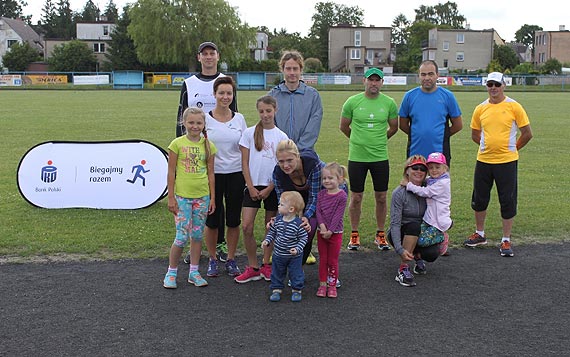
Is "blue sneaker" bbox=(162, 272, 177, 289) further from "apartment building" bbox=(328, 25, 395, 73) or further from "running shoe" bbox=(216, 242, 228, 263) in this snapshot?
"apartment building" bbox=(328, 25, 395, 73)

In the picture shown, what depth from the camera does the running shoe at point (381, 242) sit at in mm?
6633

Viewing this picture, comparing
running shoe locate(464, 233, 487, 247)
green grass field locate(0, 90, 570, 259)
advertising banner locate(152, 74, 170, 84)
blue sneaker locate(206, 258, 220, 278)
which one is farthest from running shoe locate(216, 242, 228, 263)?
advertising banner locate(152, 74, 170, 84)

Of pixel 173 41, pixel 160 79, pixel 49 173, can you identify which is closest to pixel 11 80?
pixel 160 79

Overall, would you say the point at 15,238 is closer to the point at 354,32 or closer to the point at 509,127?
the point at 509,127

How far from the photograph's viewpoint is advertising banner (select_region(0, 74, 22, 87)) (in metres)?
52.4

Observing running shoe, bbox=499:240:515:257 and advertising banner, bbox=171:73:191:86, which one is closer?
running shoe, bbox=499:240:515:257

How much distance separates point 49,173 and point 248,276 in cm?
413

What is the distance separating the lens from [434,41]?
88188mm

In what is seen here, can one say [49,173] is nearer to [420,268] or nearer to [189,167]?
[189,167]

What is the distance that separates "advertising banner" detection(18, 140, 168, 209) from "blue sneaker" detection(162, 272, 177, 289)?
3.08 m

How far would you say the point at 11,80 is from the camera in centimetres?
5272

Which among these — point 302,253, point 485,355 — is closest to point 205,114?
point 302,253

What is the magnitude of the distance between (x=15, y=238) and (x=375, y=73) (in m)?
4.37

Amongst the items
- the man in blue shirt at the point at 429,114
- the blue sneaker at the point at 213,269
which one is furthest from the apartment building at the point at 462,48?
the blue sneaker at the point at 213,269
